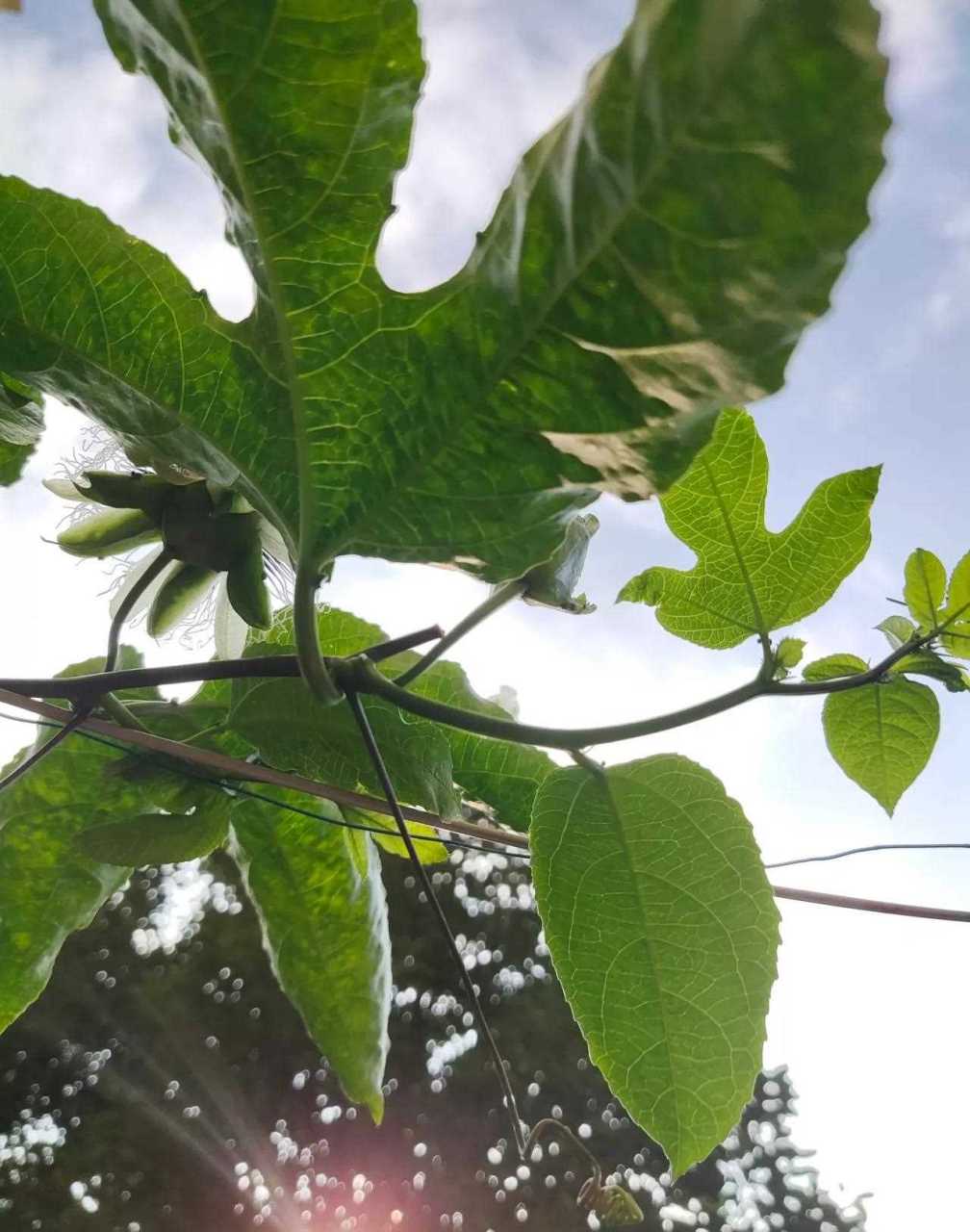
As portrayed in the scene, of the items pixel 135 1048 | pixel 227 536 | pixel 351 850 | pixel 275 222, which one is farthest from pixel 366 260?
pixel 135 1048

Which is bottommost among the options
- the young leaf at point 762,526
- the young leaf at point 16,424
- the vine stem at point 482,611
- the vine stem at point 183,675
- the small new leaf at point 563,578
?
the vine stem at point 183,675

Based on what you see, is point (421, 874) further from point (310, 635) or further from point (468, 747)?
point (310, 635)

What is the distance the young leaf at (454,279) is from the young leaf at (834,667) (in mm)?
193

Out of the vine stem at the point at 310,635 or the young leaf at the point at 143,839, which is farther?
the young leaf at the point at 143,839

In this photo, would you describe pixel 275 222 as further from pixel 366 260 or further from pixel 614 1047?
pixel 614 1047

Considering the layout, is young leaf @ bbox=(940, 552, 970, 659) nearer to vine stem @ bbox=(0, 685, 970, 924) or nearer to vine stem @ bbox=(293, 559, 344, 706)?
vine stem @ bbox=(0, 685, 970, 924)

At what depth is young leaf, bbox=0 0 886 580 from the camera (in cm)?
14

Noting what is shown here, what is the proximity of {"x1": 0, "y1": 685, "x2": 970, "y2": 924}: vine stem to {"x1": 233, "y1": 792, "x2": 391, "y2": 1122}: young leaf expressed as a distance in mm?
25

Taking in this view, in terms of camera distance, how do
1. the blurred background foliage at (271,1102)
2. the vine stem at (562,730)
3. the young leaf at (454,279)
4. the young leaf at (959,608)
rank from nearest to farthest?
the young leaf at (454,279), the vine stem at (562,730), the young leaf at (959,608), the blurred background foliage at (271,1102)

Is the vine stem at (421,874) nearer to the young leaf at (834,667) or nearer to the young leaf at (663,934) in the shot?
the young leaf at (663,934)

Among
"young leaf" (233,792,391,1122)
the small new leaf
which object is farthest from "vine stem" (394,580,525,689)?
"young leaf" (233,792,391,1122)

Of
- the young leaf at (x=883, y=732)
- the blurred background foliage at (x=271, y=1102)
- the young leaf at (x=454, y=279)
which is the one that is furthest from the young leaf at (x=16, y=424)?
the blurred background foliage at (x=271, y=1102)

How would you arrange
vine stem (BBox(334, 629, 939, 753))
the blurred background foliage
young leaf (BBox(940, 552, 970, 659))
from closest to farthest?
1. vine stem (BBox(334, 629, 939, 753))
2. young leaf (BBox(940, 552, 970, 659))
3. the blurred background foliage

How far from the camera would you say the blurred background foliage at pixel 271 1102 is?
6152 millimetres
